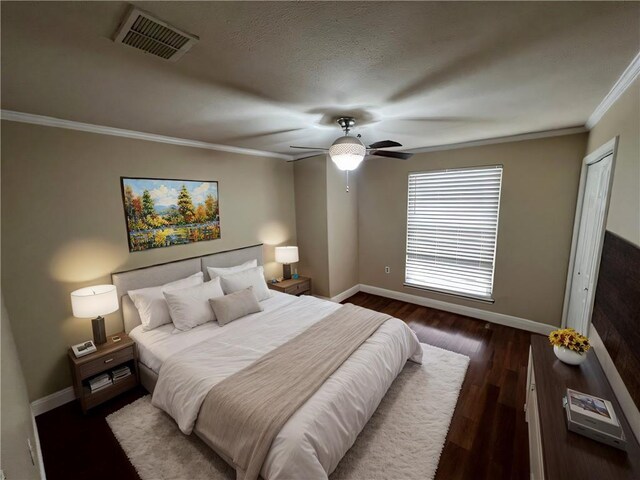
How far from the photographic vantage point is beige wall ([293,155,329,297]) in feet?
14.3

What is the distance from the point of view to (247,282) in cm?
338

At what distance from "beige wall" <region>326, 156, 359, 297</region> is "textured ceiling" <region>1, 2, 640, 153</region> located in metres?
1.90

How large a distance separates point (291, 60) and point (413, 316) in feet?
12.4

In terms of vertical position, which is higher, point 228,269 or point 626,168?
point 626,168

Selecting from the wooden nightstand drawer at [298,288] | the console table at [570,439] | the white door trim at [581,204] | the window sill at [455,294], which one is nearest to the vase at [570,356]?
the console table at [570,439]

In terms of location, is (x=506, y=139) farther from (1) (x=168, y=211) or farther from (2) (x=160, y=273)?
(2) (x=160, y=273)

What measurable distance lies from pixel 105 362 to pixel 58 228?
1278mm

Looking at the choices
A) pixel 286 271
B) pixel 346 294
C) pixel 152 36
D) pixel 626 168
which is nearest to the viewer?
pixel 152 36

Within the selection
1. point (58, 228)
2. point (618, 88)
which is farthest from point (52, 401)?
point (618, 88)

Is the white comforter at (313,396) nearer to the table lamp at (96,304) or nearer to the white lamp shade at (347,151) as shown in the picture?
the table lamp at (96,304)

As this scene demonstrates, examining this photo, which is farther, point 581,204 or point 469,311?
point 469,311

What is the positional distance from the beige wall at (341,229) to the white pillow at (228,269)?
133 centimetres

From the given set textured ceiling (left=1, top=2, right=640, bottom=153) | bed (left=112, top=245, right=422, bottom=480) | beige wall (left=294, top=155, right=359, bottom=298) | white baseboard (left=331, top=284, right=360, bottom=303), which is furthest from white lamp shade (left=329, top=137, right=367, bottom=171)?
white baseboard (left=331, top=284, right=360, bottom=303)

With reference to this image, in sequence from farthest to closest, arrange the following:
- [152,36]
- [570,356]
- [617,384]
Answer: [570,356], [617,384], [152,36]
